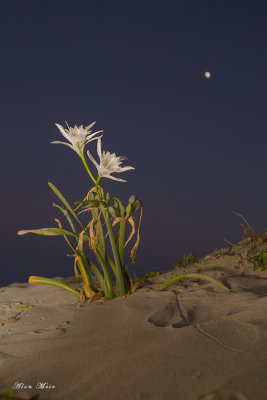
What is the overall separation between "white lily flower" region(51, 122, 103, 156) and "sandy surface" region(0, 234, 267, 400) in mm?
1142

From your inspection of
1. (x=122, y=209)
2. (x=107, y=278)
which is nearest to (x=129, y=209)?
(x=122, y=209)

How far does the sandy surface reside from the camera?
109cm

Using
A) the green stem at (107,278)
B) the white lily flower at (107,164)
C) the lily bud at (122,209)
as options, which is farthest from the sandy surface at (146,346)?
the white lily flower at (107,164)

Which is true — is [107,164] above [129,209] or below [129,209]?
above

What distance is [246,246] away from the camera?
369 cm

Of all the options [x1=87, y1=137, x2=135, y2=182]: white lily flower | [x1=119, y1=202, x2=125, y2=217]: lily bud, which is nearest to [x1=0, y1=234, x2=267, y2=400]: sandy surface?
[x1=119, y1=202, x2=125, y2=217]: lily bud

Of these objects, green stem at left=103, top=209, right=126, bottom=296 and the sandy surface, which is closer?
the sandy surface

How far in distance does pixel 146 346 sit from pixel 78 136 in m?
1.48

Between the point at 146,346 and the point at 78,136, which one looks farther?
the point at 78,136

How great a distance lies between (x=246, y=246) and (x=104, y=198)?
201 cm

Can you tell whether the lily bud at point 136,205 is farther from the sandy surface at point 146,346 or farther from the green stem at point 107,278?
the sandy surface at point 146,346

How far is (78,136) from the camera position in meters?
2.32

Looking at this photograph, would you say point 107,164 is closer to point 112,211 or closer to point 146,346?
point 112,211

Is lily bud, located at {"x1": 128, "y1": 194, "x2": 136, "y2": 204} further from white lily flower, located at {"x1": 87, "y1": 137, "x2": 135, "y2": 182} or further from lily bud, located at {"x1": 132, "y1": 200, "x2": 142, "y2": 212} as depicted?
white lily flower, located at {"x1": 87, "y1": 137, "x2": 135, "y2": 182}
